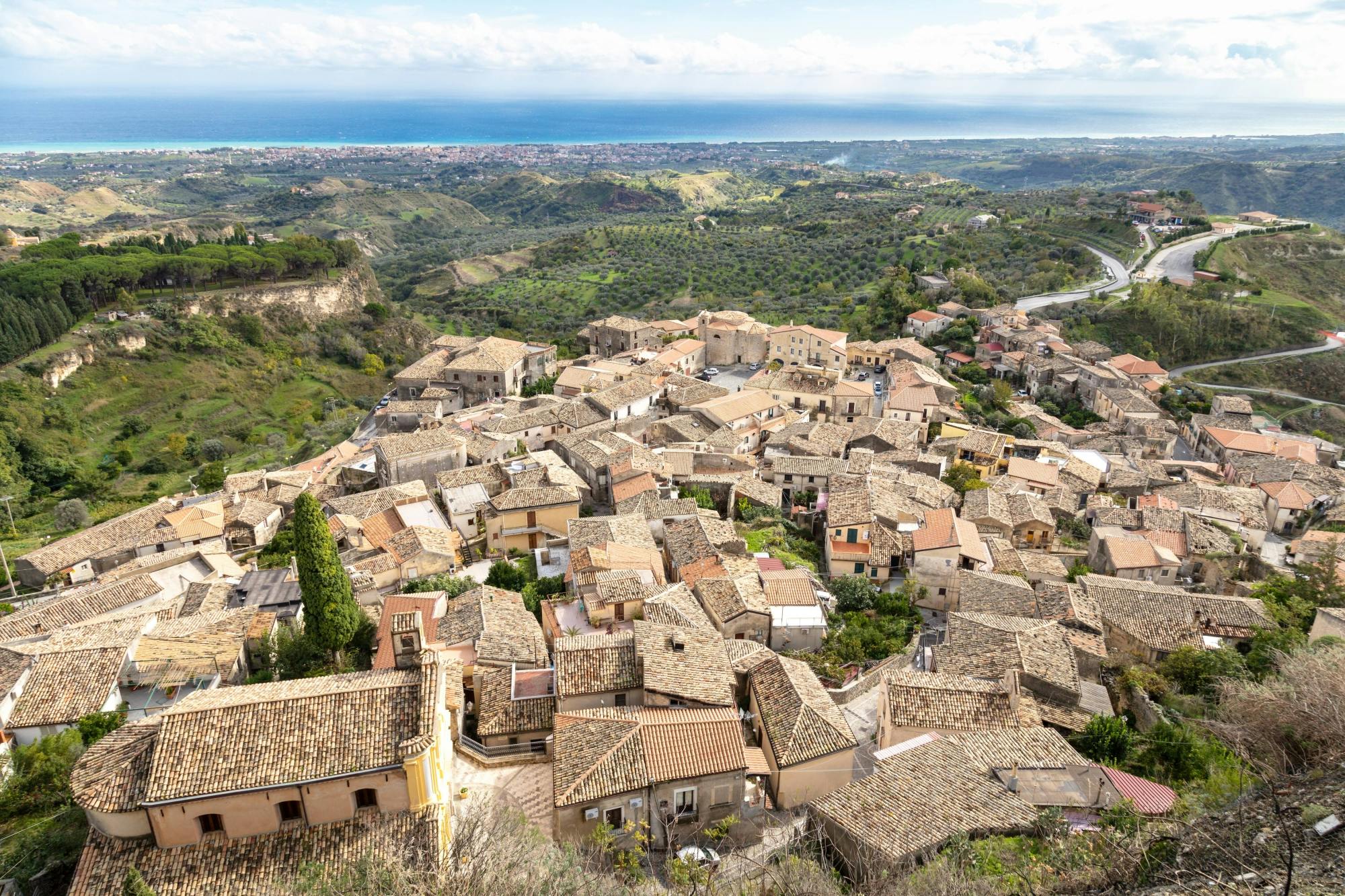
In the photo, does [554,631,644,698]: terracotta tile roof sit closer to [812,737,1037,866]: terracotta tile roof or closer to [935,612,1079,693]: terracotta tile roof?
[812,737,1037,866]: terracotta tile roof

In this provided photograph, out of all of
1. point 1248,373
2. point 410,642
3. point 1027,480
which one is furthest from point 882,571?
point 1248,373

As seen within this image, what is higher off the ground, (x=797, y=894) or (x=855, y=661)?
(x=797, y=894)

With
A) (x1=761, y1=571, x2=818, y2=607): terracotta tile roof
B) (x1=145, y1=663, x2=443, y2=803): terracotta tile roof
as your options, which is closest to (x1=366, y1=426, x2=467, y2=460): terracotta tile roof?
(x1=761, y1=571, x2=818, y2=607): terracotta tile roof

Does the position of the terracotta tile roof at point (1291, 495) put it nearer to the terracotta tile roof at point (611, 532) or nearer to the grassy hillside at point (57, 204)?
the terracotta tile roof at point (611, 532)

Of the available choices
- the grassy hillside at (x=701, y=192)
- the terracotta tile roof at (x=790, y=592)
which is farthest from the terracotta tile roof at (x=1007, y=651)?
the grassy hillside at (x=701, y=192)

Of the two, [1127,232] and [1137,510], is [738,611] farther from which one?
[1127,232]

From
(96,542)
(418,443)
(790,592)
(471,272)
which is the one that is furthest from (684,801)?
(471,272)
